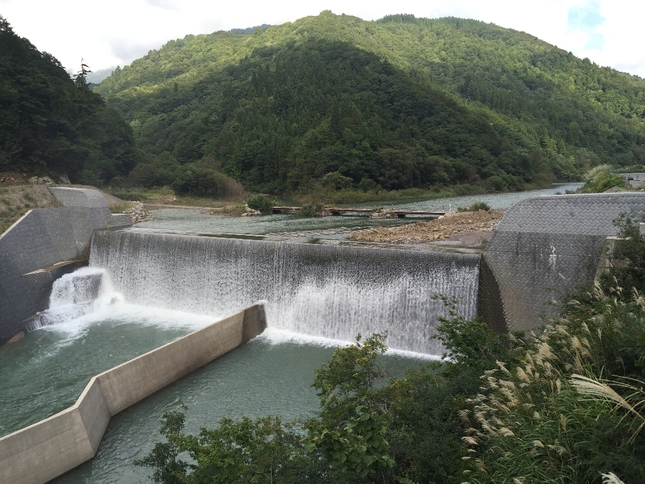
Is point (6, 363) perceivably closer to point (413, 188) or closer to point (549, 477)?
point (549, 477)

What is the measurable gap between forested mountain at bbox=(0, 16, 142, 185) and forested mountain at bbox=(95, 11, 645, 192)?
18636 millimetres

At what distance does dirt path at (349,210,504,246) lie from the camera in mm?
12516

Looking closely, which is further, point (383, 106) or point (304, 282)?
point (383, 106)

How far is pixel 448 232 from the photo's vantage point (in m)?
13.5

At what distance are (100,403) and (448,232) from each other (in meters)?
9.91

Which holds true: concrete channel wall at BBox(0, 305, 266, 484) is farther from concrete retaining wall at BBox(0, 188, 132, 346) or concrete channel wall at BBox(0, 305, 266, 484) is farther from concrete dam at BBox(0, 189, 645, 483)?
concrete retaining wall at BBox(0, 188, 132, 346)

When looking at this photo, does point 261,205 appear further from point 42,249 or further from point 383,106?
point 383,106

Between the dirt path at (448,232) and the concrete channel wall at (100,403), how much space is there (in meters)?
4.82

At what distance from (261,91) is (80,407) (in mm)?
58696

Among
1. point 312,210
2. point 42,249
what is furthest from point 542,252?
point 312,210

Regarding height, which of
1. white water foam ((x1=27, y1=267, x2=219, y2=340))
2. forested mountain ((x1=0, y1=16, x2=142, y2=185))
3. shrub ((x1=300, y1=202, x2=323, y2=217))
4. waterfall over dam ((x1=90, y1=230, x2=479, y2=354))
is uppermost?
forested mountain ((x1=0, y1=16, x2=142, y2=185))

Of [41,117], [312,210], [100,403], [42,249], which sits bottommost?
[100,403]

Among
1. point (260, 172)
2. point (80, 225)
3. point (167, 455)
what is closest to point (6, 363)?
point (80, 225)

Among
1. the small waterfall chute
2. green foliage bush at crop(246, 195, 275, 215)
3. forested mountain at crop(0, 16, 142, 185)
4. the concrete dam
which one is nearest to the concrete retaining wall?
the concrete dam
